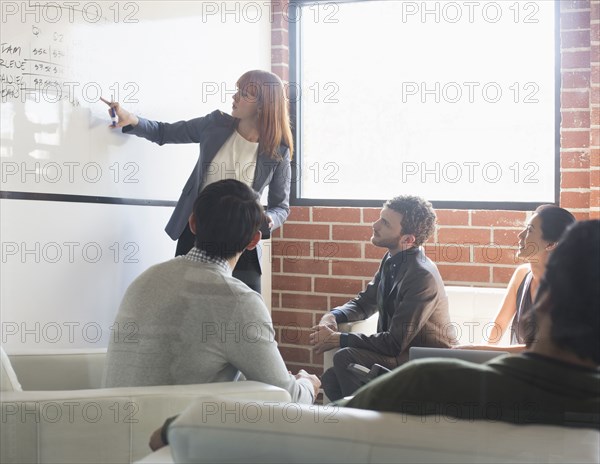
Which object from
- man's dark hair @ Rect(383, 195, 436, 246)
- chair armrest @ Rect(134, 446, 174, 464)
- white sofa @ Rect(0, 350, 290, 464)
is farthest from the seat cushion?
man's dark hair @ Rect(383, 195, 436, 246)

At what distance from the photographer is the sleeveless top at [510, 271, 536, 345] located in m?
0.97

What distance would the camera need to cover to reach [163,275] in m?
1.34

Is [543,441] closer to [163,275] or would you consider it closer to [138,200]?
[163,275]

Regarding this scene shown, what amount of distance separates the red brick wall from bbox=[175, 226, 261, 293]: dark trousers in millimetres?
321

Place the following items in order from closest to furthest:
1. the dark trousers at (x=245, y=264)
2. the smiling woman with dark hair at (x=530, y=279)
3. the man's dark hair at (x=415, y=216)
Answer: the smiling woman with dark hair at (x=530, y=279), the dark trousers at (x=245, y=264), the man's dark hair at (x=415, y=216)

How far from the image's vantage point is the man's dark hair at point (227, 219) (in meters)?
1.36

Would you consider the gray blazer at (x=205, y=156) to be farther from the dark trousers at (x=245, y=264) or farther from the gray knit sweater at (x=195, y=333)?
the gray knit sweater at (x=195, y=333)

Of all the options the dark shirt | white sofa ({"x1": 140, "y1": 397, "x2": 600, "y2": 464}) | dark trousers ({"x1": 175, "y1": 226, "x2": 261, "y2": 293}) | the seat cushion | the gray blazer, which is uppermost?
the gray blazer

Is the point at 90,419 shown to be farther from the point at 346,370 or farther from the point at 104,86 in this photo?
the point at 104,86

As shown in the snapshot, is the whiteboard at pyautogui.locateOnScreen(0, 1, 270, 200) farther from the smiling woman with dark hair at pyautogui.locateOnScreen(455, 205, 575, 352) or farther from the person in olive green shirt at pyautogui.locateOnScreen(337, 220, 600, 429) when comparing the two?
the person in olive green shirt at pyautogui.locateOnScreen(337, 220, 600, 429)

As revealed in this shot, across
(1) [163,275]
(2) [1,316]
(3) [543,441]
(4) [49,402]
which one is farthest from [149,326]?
(3) [543,441]

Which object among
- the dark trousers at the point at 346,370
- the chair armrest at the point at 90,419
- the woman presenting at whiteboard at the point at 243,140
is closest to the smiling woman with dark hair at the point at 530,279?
the dark trousers at the point at 346,370

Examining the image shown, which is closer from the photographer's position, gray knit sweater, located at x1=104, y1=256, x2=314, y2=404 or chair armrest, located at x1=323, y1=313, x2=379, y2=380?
gray knit sweater, located at x1=104, y1=256, x2=314, y2=404

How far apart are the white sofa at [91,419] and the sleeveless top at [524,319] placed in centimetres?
37
